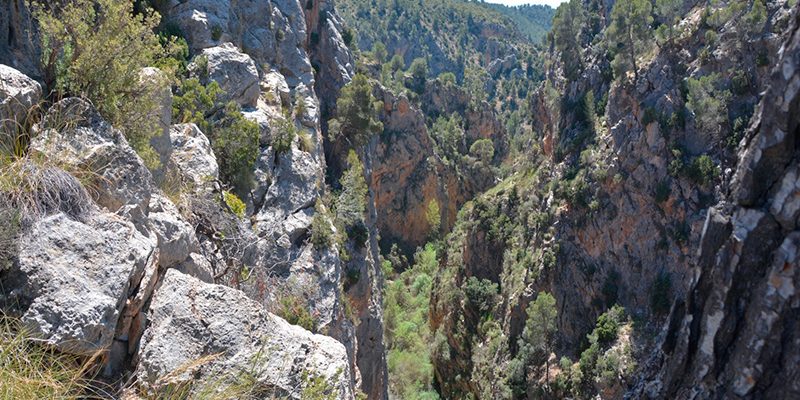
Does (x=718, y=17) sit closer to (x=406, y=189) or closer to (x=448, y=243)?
(x=448, y=243)

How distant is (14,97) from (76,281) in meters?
2.96

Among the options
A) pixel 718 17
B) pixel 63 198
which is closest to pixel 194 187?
pixel 63 198

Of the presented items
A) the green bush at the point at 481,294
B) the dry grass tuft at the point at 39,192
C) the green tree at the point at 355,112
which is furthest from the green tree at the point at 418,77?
the dry grass tuft at the point at 39,192

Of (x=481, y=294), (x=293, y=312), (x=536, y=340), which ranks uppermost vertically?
(x=481, y=294)

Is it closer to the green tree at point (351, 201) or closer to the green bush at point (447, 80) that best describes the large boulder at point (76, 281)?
the green tree at point (351, 201)

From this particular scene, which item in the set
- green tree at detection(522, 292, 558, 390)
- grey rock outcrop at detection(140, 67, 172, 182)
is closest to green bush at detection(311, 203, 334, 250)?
grey rock outcrop at detection(140, 67, 172, 182)

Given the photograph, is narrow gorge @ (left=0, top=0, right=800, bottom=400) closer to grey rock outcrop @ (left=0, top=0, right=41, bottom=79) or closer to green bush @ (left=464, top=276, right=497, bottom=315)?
grey rock outcrop @ (left=0, top=0, right=41, bottom=79)

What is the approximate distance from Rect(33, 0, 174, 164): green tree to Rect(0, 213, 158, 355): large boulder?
2920 mm

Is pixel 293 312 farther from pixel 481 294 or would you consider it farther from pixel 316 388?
pixel 481 294

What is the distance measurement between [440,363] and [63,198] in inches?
1583

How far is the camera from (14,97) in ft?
22.8

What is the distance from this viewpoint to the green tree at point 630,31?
37.2m

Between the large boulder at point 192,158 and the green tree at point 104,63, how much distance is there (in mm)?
1864

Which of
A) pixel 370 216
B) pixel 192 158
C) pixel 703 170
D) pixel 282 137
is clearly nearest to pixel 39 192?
pixel 192 158
